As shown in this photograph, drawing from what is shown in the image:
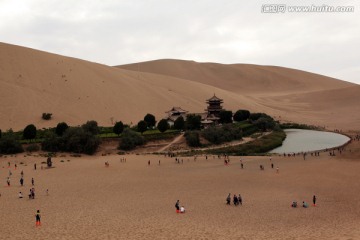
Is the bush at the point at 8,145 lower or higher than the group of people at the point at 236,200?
higher

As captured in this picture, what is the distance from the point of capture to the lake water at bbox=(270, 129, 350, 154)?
4897cm

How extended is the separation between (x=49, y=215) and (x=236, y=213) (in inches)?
406

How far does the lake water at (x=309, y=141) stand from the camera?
48972mm

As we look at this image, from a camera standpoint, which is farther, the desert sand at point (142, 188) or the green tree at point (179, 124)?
the green tree at point (179, 124)

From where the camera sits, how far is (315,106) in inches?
4498

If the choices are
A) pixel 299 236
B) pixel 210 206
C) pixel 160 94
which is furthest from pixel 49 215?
pixel 160 94

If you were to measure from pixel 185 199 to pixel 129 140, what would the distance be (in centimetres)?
2332

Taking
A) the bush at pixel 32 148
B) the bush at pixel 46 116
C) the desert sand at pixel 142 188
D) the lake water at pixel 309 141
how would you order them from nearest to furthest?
the desert sand at pixel 142 188 < the bush at pixel 32 148 < the lake water at pixel 309 141 < the bush at pixel 46 116

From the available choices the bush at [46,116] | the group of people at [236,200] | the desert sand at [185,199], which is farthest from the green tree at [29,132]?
the group of people at [236,200]

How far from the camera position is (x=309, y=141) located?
184ft

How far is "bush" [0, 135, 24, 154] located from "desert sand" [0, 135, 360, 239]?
3.45 meters

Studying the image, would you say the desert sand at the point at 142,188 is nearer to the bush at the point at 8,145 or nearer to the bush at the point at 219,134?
the bush at the point at 8,145

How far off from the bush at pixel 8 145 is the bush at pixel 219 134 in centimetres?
2293

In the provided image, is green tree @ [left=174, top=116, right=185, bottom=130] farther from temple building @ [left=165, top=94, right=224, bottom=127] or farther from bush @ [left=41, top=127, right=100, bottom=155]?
bush @ [left=41, top=127, right=100, bottom=155]
